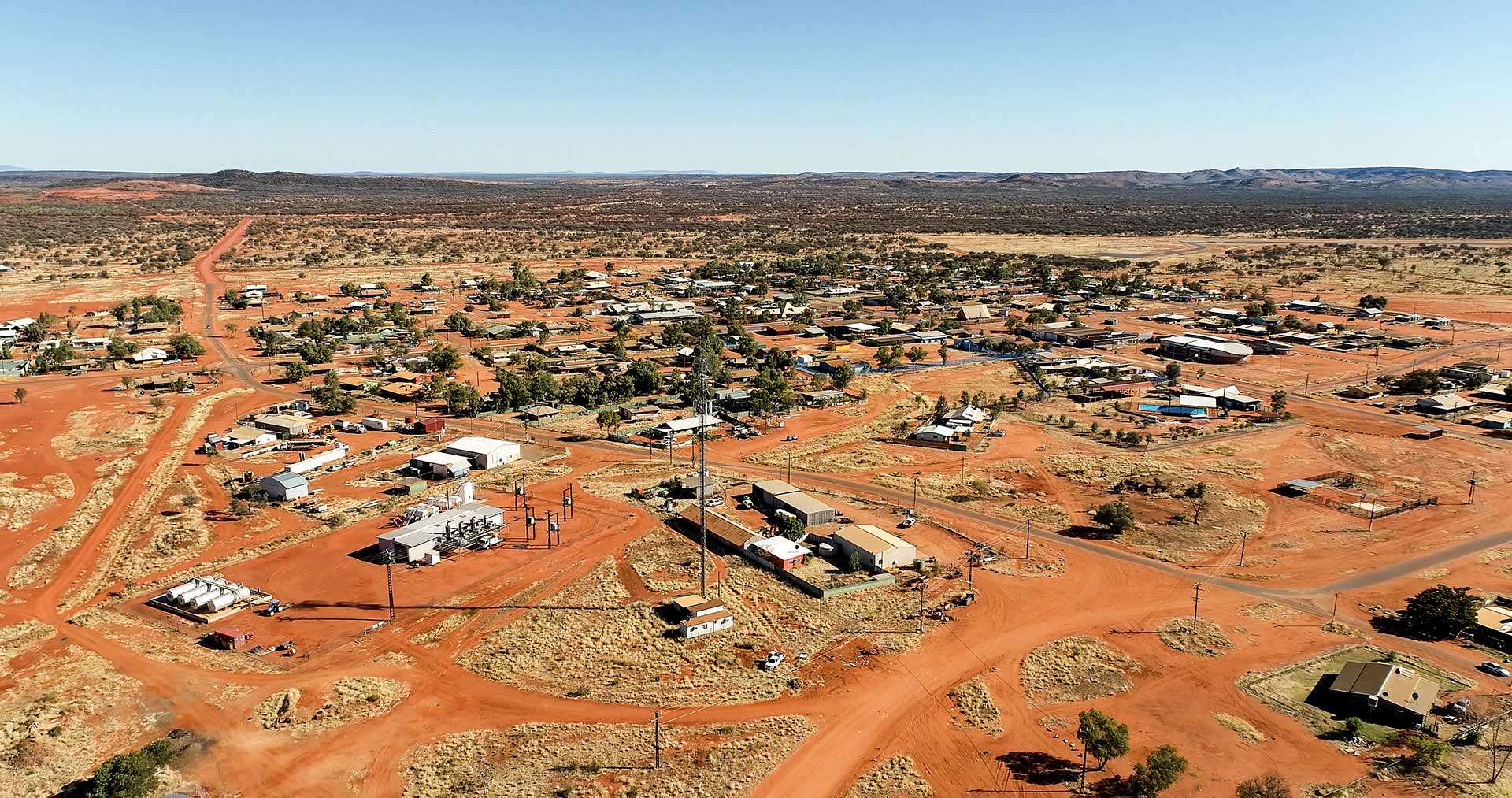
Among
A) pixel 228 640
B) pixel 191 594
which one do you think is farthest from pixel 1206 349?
pixel 191 594

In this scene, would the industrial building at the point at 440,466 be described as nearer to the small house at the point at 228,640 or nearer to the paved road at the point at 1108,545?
the paved road at the point at 1108,545

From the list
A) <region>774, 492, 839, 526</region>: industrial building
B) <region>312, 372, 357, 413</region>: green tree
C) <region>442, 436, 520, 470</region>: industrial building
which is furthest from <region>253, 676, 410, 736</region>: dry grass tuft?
<region>312, 372, 357, 413</region>: green tree

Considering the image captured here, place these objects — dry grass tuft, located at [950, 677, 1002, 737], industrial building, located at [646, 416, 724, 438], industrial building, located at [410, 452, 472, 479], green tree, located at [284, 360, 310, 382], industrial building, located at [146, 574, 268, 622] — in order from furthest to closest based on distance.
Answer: green tree, located at [284, 360, 310, 382]
industrial building, located at [646, 416, 724, 438]
industrial building, located at [410, 452, 472, 479]
industrial building, located at [146, 574, 268, 622]
dry grass tuft, located at [950, 677, 1002, 737]

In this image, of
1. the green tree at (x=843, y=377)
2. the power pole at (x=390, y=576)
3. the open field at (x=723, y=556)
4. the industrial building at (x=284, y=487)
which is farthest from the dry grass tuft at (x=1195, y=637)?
the industrial building at (x=284, y=487)

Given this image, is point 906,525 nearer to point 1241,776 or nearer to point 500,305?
point 1241,776

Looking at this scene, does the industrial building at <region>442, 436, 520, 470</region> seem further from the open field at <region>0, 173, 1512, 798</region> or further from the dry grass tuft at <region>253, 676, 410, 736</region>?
the dry grass tuft at <region>253, 676, 410, 736</region>

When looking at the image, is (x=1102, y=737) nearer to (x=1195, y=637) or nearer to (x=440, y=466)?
(x=1195, y=637)
